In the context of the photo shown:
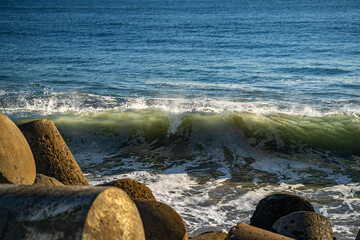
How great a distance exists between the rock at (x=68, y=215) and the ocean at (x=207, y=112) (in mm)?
3386

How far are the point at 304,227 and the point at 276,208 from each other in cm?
70

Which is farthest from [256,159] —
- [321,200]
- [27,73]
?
[27,73]

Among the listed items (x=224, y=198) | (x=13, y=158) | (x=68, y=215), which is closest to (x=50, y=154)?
(x=13, y=158)

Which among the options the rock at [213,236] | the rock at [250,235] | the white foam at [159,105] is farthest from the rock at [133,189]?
the white foam at [159,105]

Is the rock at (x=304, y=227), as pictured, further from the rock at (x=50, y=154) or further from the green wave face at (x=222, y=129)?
the green wave face at (x=222, y=129)

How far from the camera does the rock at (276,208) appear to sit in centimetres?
436

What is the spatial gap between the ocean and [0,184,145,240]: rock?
3.39 meters

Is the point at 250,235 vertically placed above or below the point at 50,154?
below

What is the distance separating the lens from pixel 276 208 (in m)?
4.39

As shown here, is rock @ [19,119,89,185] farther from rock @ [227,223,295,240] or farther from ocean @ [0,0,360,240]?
rock @ [227,223,295,240]

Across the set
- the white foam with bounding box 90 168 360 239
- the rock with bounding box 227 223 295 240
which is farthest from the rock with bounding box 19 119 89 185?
the rock with bounding box 227 223 295 240

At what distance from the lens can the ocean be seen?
286 inches

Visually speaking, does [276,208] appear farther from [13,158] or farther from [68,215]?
[68,215]

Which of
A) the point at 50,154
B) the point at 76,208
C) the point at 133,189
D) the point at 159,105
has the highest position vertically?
the point at 76,208
